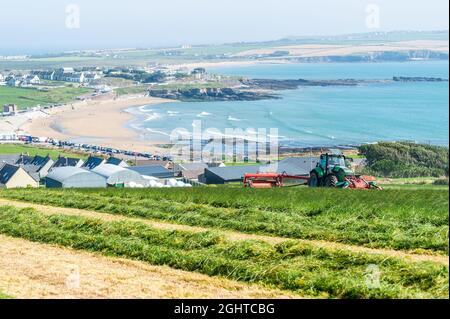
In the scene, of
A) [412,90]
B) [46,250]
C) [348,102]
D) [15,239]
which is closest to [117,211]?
[15,239]

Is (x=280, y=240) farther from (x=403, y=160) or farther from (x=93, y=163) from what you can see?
(x=93, y=163)

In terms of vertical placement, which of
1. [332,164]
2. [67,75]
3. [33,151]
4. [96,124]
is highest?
[67,75]

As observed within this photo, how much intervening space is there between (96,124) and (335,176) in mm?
57686

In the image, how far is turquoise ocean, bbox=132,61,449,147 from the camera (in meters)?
55.1

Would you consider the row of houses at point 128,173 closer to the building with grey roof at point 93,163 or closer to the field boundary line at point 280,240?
the building with grey roof at point 93,163

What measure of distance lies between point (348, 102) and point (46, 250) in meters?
76.6

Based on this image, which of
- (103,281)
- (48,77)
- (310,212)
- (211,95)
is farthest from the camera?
(48,77)

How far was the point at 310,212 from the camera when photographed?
44.5 feet

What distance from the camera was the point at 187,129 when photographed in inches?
2510

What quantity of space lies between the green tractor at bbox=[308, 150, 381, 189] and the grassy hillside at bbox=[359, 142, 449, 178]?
1.06 m

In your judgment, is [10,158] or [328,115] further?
[328,115]

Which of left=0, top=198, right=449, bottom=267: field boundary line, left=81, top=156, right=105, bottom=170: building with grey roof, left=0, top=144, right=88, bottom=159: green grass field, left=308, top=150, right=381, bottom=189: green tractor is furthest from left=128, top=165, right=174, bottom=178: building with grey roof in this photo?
left=0, top=198, right=449, bottom=267: field boundary line

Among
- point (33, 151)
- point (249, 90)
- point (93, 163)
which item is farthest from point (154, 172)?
point (249, 90)

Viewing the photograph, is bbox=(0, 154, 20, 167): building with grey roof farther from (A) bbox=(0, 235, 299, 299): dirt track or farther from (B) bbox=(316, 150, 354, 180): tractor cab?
(A) bbox=(0, 235, 299, 299): dirt track
